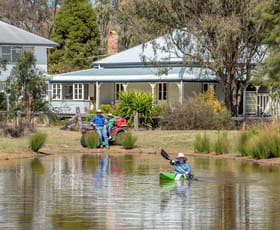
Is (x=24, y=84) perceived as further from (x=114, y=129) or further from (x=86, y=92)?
(x=86, y=92)

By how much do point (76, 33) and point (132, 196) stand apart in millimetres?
55590

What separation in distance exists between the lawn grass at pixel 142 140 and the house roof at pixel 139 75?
10.9m

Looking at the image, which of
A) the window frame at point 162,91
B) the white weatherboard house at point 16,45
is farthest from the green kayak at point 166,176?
the white weatherboard house at point 16,45

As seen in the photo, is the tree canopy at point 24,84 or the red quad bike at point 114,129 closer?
the red quad bike at point 114,129

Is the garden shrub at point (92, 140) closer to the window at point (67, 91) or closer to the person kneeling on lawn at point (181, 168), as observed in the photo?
the person kneeling on lawn at point (181, 168)

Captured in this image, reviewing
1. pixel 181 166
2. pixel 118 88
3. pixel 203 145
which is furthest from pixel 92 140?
pixel 118 88

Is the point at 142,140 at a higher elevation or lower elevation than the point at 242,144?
lower

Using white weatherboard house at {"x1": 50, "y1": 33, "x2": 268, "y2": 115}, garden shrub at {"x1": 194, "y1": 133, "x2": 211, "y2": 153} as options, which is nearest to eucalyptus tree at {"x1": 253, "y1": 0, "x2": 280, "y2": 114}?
garden shrub at {"x1": 194, "y1": 133, "x2": 211, "y2": 153}

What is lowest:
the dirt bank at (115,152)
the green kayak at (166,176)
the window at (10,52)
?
the dirt bank at (115,152)

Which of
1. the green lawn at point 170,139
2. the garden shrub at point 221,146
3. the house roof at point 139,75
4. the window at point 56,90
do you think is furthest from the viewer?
the window at point 56,90

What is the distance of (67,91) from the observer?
Answer: 180ft

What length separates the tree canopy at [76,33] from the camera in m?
70.5

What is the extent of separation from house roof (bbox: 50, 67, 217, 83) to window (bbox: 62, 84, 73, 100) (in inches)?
56.9

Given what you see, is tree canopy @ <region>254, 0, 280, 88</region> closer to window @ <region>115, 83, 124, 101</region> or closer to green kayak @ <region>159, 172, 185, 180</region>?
green kayak @ <region>159, 172, 185, 180</region>
